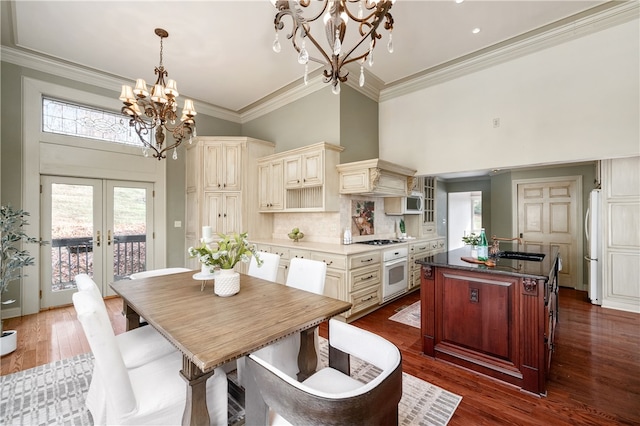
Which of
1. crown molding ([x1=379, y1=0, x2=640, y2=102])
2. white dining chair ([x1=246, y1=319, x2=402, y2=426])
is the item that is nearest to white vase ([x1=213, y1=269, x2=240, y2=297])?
white dining chair ([x1=246, y1=319, x2=402, y2=426])

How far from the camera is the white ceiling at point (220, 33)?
2.86m

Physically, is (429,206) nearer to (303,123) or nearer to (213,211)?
(303,123)

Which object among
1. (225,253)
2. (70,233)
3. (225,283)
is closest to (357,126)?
(225,253)

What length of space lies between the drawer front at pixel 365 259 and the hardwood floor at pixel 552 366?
73cm

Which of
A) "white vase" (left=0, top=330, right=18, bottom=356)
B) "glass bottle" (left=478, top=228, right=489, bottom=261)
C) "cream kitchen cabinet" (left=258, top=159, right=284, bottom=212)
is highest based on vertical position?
"cream kitchen cabinet" (left=258, top=159, right=284, bottom=212)

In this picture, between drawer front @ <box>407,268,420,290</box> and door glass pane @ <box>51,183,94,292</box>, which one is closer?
door glass pane @ <box>51,183,94,292</box>

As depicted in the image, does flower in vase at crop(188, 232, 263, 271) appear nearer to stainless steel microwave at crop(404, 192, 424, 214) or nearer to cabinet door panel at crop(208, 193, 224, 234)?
cabinet door panel at crop(208, 193, 224, 234)

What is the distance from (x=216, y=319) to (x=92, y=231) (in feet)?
13.2

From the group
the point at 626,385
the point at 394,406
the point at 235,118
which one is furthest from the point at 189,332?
the point at 235,118

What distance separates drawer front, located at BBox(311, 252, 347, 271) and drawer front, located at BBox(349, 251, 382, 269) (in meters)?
0.09

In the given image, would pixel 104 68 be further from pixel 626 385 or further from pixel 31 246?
pixel 626 385

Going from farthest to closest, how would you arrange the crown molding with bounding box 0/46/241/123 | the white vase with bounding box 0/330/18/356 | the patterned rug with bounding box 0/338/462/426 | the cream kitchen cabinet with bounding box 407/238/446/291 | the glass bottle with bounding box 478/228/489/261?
the cream kitchen cabinet with bounding box 407/238/446/291
the crown molding with bounding box 0/46/241/123
the white vase with bounding box 0/330/18/356
the glass bottle with bounding box 478/228/489/261
the patterned rug with bounding box 0/338/462/426

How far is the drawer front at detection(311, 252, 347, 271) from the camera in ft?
10.9

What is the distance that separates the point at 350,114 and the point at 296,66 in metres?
1.09
